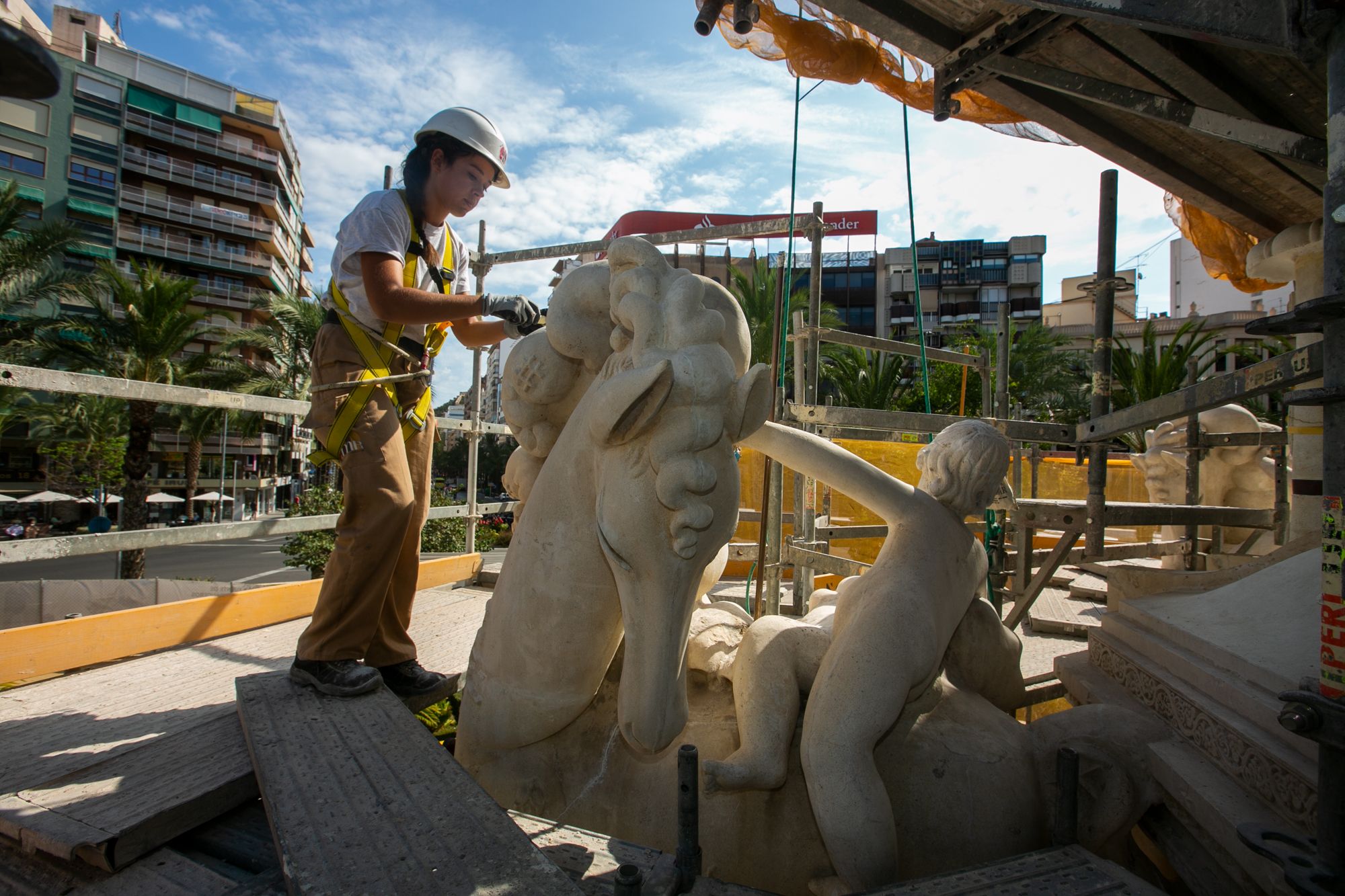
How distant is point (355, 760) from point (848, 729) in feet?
3.58

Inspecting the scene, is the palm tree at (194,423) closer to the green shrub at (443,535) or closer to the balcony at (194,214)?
the green shrub at (443,535)

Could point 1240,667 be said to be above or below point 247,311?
below

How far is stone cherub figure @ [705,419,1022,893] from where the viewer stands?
57.2 inches

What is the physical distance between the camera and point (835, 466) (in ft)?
6.25

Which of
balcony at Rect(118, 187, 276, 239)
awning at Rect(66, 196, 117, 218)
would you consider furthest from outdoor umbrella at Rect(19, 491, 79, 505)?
balcony at Rect(118, 187, 276, 239)

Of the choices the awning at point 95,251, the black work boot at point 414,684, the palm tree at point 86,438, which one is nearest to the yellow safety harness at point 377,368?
the black work boot at point 414,684

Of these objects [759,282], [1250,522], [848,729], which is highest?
[759,282]

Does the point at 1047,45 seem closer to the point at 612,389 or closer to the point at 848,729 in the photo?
the point at 612,389

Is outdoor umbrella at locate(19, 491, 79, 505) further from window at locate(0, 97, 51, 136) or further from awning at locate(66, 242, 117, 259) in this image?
window at locate(0, 97, 51, 136)

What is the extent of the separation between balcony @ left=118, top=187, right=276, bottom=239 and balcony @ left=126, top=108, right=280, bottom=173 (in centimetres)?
→ 268

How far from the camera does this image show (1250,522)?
14.3 feet

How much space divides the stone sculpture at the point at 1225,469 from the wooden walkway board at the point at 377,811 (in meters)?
5.97

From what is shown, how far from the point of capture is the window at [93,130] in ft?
102

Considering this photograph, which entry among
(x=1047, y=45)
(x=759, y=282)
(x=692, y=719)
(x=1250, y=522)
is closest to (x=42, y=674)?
(x=692, y=719)
